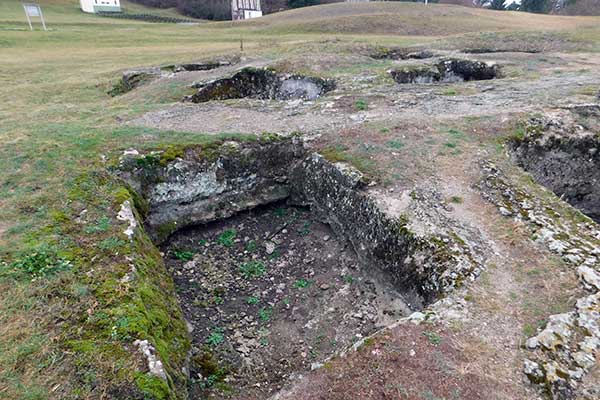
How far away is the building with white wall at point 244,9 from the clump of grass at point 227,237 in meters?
67.6

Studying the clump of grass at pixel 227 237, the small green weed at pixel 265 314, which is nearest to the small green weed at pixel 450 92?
the clump of grass at pixel 227 237

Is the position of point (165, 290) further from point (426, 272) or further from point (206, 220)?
point (426, 272)

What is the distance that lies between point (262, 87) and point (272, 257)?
1191cm

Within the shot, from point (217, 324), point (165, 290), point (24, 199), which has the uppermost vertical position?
point (24, 199)

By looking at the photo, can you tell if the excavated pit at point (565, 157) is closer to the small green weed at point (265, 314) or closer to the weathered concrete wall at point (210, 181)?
the weathered concrete wall at point (210, 181)

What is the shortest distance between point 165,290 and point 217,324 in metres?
1.55

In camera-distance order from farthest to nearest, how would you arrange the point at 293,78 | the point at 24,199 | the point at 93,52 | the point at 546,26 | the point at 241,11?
the point at 241,11
the point at 546,26
the point at 93,52
the point at 293,78
the point at 24,199

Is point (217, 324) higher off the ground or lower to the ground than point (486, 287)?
lower

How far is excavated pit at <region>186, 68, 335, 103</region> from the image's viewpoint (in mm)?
19281

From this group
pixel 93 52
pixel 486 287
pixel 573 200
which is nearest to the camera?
pixel 486 287

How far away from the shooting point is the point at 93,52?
34000mm

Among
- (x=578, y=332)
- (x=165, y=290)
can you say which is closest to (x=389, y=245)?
(x=578, y=332)

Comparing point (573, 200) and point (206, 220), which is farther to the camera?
point (573, 200)

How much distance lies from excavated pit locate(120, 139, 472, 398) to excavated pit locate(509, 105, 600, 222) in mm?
5875
